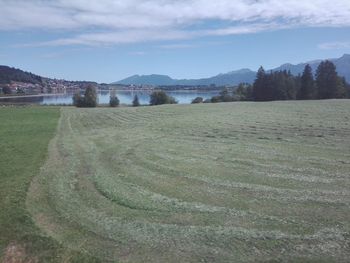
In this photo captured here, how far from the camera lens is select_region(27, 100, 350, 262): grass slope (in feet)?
27.5

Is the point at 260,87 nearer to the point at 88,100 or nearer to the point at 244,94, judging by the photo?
the point at 244,94

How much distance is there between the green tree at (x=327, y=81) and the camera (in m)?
87.2

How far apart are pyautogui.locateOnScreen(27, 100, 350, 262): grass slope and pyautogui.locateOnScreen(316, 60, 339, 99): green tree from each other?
71.3m

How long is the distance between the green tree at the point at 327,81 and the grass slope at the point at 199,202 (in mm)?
71300

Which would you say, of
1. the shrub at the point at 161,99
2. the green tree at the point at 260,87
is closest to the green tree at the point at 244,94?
the green tree at the point at 260,87

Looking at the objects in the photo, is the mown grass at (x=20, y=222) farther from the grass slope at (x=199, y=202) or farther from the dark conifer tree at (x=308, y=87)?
the dark conifer tree at (x=308, y=87)

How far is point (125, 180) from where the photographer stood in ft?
45.9

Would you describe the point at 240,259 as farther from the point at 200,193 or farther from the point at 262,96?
the point at 262,96

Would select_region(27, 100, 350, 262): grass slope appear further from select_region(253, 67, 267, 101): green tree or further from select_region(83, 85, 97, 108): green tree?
select_region(83, 85, 97, 108): green tree

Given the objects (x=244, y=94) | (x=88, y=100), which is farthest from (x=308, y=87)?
(x=88, y=100)

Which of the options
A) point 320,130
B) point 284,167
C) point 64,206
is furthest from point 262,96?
point 64,206

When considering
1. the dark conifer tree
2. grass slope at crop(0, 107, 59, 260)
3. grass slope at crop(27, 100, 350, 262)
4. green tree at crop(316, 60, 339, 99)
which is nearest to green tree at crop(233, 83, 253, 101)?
the dark conifer tree

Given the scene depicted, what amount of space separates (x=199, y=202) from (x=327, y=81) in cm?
8392

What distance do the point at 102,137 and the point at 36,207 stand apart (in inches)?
617
